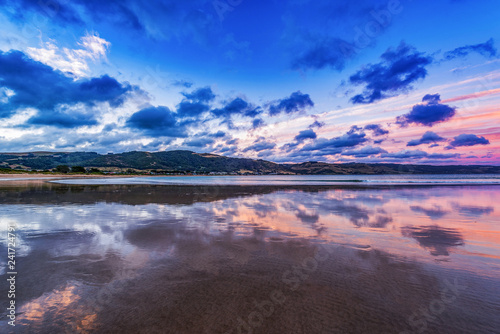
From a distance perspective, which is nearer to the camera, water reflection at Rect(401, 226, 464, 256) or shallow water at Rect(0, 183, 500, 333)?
shallow water at Rect(0, 183, 500, 333)

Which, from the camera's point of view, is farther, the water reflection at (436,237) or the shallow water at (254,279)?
the water reflection at (436,237)

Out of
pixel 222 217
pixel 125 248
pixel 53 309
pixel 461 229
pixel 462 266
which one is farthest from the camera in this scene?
pixel 222 217

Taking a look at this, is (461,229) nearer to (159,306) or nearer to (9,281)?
(159,306)

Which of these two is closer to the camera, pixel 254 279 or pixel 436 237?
pixel 254 279

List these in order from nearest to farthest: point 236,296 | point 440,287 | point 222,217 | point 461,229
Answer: point 236,296 → point 440,287 → point 461,229 → point 222,217

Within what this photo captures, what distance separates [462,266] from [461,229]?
7.36 meters

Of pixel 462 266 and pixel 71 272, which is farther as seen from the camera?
pixel 462 266

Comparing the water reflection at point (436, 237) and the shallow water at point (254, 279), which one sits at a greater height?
the shallow water at point (254, 279)

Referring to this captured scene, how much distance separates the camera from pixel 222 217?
54.1 feet

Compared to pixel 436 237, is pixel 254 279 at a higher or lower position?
higher

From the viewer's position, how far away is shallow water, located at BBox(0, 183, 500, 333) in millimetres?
4820

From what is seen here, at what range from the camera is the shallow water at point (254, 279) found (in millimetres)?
4820

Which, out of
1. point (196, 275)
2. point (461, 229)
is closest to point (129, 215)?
point (196, 275)

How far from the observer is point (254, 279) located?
678 centimetres
